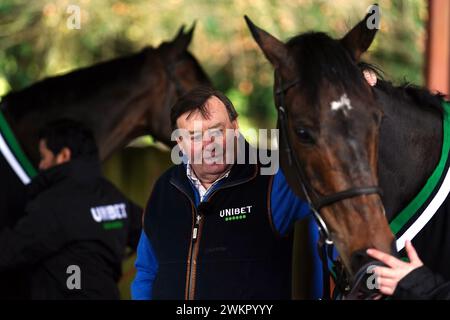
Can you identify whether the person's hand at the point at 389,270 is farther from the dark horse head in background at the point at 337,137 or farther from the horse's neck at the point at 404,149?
the horse's neck at the point at 404,149

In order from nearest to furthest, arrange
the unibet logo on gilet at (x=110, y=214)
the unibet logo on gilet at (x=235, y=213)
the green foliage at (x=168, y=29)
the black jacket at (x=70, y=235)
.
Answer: the unibet logo on gilet at (x=235, y=213) < the black jacket at (x=70, y=235) < the unibet logo on gilet at (x=110, y=214) < the green foliage at (x=168, y=29)

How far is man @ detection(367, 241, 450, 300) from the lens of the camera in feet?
6.03

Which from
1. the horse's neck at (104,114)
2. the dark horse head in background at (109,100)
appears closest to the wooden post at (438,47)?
the dark horse head in background at (109,100)

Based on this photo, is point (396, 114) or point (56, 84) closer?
point (396, 114)

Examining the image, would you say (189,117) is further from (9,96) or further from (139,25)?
(139,25)

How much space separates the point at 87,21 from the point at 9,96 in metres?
2.53

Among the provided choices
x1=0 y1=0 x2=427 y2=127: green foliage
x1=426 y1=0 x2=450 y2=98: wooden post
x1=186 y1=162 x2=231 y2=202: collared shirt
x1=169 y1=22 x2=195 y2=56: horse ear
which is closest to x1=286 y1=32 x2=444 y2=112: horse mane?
x1=186 y1=162 x2=231 y2=202: collared shirt

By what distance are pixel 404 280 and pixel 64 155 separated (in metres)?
2.20

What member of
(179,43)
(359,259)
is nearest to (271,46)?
(359,259)

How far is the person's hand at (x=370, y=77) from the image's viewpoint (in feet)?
7.11

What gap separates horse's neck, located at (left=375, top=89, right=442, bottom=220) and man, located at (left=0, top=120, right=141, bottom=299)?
1.74m

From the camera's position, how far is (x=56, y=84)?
406 centimetres

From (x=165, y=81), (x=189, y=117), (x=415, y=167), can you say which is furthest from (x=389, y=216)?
(x=165, y=81)

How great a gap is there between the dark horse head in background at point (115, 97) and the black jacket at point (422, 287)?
8.27 ft
